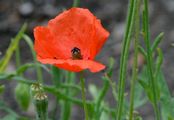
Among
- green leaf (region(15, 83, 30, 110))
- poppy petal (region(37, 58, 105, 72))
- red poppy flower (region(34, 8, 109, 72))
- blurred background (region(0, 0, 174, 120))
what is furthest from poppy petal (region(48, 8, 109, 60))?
blurred background (region(0, 0, 174, 120))

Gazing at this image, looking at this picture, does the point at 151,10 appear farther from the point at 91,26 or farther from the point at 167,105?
the point at 91,26

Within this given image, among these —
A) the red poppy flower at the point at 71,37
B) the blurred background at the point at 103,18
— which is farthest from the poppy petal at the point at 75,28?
the blurred background at the point at 103,18

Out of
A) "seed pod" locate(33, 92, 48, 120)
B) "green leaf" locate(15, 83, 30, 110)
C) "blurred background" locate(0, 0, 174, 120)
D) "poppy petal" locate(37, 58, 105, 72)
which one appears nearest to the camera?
"poppy petal" locate(37, 58, 105, 72)

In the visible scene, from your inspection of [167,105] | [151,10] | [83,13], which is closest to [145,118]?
[151,10]

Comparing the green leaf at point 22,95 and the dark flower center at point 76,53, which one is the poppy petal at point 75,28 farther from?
the green leaf at point 22,95

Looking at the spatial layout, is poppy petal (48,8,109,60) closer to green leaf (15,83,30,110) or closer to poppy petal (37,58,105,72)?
poppy petal (37,58,105,72)

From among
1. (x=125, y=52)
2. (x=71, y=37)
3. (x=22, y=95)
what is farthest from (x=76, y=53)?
(x=22, y=95)
